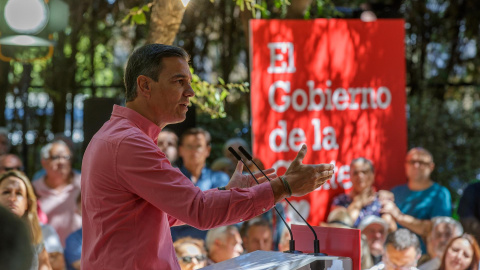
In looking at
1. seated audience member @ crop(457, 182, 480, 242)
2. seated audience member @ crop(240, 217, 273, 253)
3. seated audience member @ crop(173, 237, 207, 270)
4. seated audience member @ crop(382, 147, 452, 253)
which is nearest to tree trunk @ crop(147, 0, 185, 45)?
seated audience member @ crop(173, 237, 207, 270)

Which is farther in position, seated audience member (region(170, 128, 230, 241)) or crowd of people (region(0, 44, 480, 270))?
seated audience member (region(170, 128, 230, 241))

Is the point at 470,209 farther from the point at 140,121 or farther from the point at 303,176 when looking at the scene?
the point at 140,121

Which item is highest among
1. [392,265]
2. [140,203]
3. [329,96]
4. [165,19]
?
[165,19]

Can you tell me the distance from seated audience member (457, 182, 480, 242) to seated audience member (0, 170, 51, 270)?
3.26 metres

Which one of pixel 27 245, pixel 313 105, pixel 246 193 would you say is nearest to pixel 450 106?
pixel 313 105

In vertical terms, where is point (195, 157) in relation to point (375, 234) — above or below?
above

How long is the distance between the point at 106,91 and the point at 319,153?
4.63 metres

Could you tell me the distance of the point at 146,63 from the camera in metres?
2.30

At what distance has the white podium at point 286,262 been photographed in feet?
6.71

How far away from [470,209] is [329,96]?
4.84 feet

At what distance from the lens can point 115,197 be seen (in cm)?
213

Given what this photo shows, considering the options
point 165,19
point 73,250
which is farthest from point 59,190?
point 165,19

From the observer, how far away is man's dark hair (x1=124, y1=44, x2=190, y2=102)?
2.29 m

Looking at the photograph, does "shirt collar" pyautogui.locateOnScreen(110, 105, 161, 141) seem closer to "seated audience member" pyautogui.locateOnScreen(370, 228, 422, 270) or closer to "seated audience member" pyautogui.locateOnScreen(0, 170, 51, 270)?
"seated audience member" pyautogui.locateOnScreen(0, 170, 51, 270)
